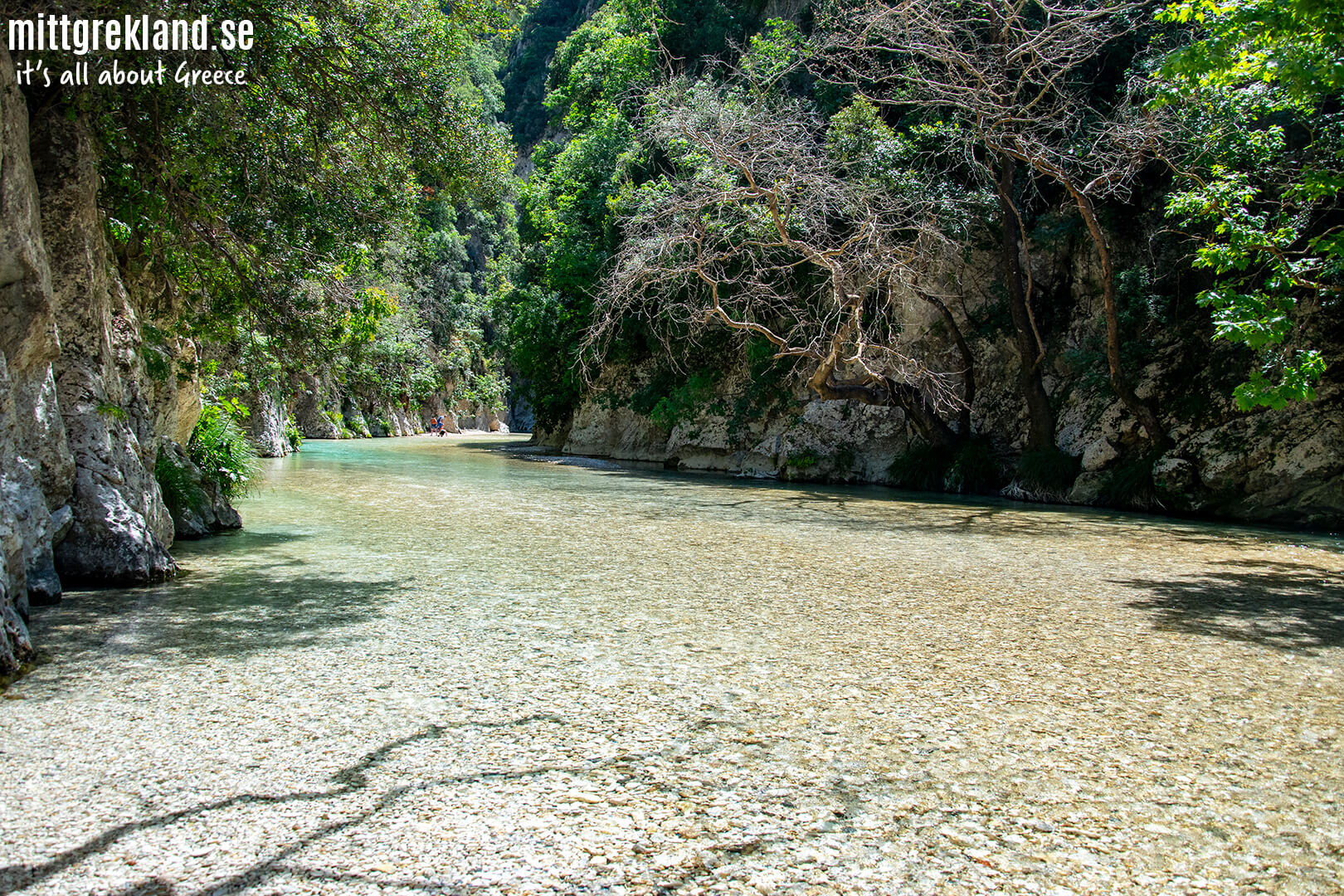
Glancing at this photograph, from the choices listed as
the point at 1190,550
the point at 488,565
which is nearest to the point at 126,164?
the point at 488,565

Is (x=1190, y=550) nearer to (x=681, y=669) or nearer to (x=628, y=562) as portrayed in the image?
(x=628, y=562)

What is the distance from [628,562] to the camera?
273 inches

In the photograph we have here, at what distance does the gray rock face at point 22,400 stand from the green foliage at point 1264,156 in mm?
7499

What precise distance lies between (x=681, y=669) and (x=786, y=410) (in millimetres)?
15013

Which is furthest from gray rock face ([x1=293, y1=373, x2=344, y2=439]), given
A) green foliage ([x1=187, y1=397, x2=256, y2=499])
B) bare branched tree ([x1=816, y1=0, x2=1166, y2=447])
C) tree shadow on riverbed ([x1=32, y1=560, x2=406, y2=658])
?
tree shadow on riverbed ([x1=32, y1=560, x2=406, y2=658])

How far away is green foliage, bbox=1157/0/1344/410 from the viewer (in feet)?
20.3

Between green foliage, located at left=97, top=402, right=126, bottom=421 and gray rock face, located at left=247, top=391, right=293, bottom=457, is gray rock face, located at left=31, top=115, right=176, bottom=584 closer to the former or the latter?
green foliage, located at left=97, top=402, right=126, bottom=421

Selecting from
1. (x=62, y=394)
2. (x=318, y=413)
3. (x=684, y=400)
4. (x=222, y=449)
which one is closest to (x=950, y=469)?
(x=684, y=400)

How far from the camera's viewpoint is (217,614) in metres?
4.92

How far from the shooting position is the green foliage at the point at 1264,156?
6.19 m

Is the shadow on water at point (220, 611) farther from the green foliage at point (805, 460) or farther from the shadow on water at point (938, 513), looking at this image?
the green foliage at point (805, 460)

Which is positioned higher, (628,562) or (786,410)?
(786,410)

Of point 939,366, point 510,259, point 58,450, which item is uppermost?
point 510,259

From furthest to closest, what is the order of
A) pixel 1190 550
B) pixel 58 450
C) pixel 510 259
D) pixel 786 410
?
1. pixel 510 259
2. pixel 786 410
3. pixel 1190 550
4. pixel 58 450
